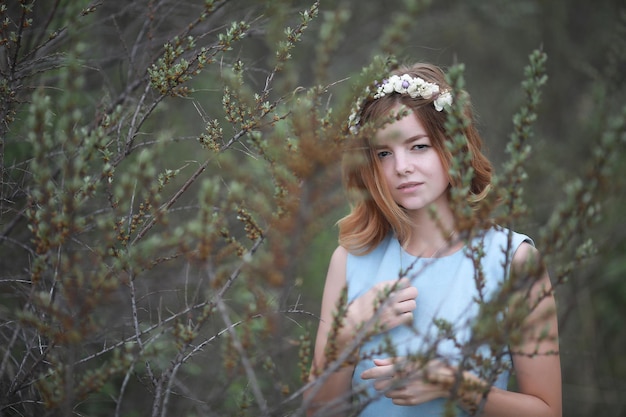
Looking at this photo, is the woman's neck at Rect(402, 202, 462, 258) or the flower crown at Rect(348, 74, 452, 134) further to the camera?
the woman's neck at Rect(402, 202, 462, 258)

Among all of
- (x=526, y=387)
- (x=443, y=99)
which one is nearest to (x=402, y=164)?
(x=443, y=99)

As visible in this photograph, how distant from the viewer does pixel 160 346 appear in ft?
4.77

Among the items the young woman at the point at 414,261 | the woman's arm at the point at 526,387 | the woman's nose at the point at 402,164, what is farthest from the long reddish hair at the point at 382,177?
the woman's arm at the point at 526,387

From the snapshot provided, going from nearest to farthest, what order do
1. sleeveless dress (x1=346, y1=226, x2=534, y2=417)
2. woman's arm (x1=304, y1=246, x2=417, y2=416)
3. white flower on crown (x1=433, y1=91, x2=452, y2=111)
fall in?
woman's arm (x1=304, y1=246, x2=417, y2=416) → sleeveless dress (x1=346, y1=226, x2=534, y2=417) → white flower on crown (x1=433, y1=91, x2=452, y2=111)

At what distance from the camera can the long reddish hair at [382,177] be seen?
2.23m

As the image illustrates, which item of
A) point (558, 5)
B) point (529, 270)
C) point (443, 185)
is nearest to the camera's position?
point (529, 270)

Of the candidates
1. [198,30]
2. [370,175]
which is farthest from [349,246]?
[198,30]

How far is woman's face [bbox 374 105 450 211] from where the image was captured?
7.13 ft

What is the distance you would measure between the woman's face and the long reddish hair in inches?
1.4

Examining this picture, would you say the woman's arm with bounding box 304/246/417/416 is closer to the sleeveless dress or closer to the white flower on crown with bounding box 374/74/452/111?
the sleeveless dress

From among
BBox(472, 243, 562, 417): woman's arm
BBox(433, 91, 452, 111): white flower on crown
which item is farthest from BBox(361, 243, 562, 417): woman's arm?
BBox(433, 91, 452, 111): white flower on crown

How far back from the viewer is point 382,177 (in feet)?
7.44

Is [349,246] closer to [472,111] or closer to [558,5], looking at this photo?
[472,111]

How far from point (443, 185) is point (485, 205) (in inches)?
37.0
